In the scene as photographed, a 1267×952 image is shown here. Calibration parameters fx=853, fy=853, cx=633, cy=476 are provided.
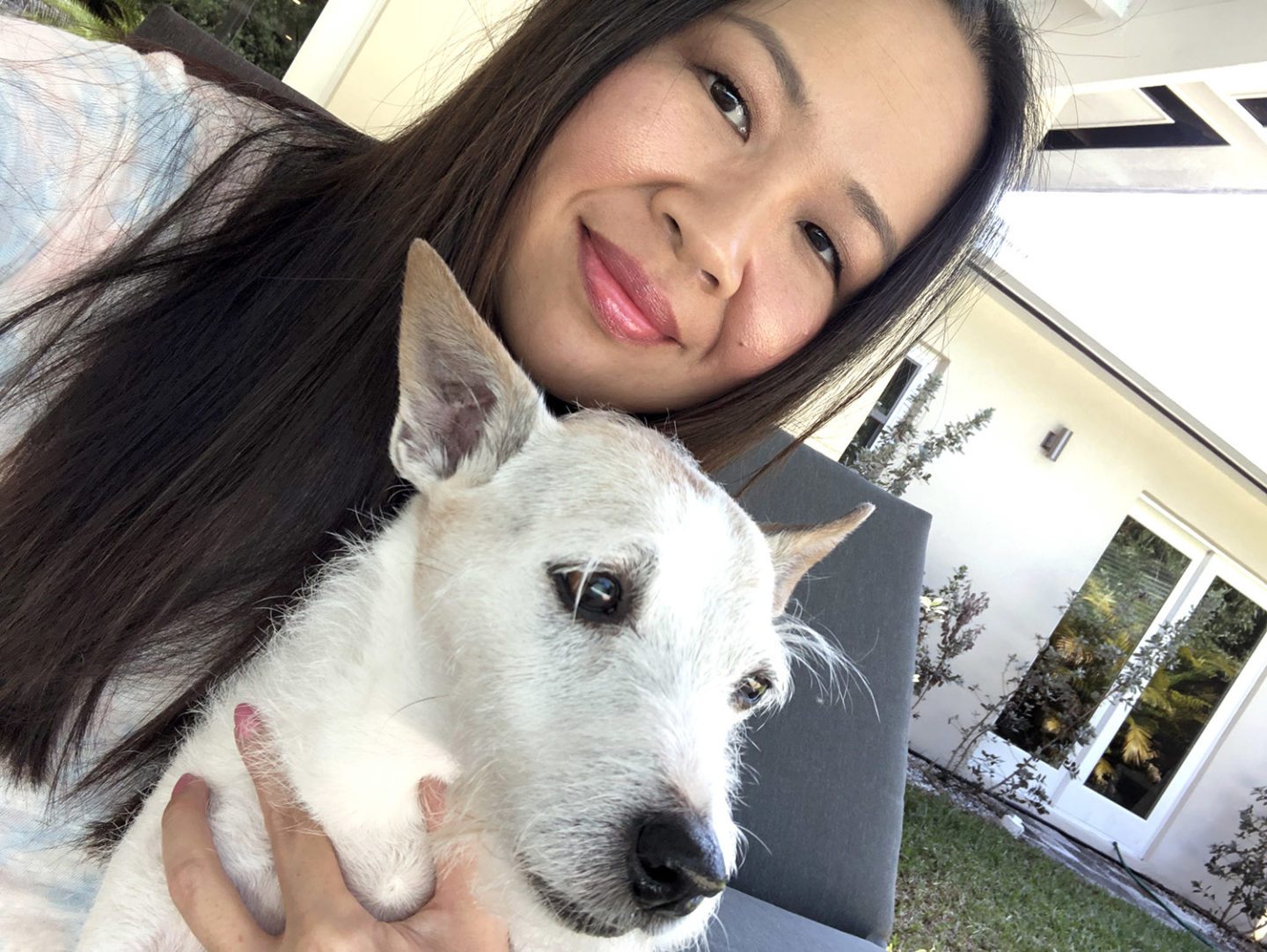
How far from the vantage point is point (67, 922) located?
1.62m

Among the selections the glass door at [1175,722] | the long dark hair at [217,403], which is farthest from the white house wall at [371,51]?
the glass door at [1175,722]

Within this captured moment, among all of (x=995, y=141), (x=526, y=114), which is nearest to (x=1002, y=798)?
(x=995, y=141)

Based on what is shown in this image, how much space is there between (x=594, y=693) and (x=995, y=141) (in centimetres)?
149

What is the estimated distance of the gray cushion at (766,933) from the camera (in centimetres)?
191

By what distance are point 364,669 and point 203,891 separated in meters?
0.38

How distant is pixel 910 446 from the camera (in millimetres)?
7754

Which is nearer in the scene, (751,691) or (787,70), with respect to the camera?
(751,691)

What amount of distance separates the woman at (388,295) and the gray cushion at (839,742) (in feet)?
3.69

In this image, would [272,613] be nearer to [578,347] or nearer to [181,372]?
[181,372]

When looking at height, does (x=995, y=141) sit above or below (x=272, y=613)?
above

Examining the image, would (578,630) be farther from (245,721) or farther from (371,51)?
(371,51)

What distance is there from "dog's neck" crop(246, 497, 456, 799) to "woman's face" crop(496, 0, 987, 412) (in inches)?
19.6

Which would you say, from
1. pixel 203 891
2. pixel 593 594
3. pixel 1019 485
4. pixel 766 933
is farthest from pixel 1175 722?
pixel 203 891

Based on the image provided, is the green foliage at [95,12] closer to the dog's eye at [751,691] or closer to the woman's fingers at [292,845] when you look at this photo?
the woman's fingers at [292,845]
